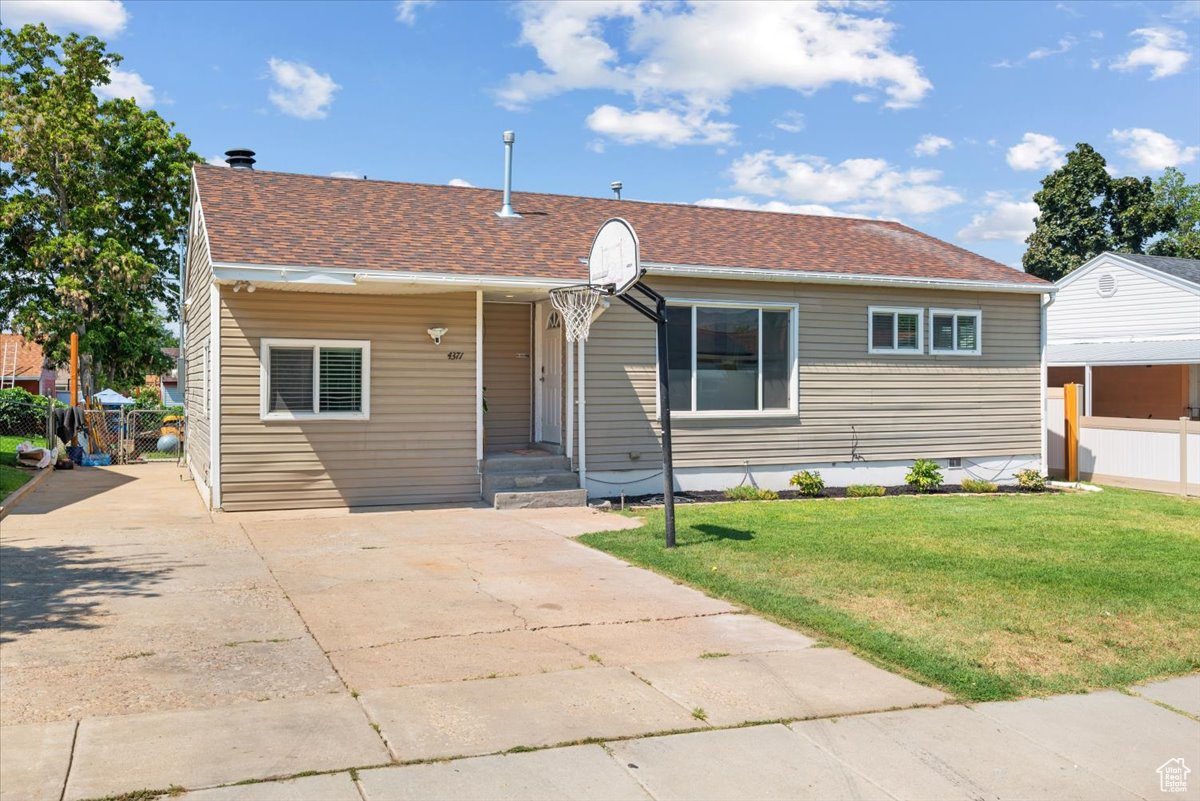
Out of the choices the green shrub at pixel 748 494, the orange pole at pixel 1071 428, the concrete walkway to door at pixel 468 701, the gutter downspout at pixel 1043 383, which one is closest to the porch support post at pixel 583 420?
the green shrub at pixel 748 494

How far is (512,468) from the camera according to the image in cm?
1288

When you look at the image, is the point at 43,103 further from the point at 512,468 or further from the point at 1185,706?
the point at 1185,706

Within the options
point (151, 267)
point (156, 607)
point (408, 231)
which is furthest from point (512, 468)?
point (151, 267)

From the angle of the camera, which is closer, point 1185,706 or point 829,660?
point 1185,706

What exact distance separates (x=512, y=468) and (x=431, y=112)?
291 inches

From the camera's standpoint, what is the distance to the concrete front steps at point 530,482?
12.3m

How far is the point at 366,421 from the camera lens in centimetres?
1218

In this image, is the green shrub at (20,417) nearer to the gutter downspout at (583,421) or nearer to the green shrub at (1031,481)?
the gutter downspout at (583,421)

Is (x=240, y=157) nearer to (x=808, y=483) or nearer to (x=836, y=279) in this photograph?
(x=836, y=279)

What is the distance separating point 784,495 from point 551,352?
408cm

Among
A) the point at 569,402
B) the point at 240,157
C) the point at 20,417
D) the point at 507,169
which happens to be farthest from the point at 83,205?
the point at 569,402

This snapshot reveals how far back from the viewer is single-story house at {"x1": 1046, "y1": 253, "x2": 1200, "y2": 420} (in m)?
21.9

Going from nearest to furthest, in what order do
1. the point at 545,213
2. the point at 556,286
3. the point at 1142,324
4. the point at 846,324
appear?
the point at 556,286 → the point at 846,324 → the point at 545,213 → the point at 1142,324

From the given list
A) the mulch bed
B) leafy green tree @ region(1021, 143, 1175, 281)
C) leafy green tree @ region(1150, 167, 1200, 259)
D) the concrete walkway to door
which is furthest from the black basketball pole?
leafy green tree @ region(1150, 167, 1200, 259)
